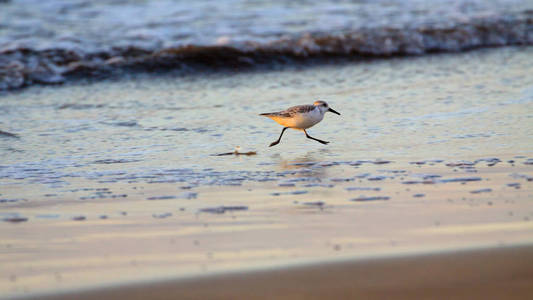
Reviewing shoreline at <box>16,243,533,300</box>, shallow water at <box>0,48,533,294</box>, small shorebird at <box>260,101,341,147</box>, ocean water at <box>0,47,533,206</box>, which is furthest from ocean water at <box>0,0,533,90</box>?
shoreline at <box>16,243,533,300</box>

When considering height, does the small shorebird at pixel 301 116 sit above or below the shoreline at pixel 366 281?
above

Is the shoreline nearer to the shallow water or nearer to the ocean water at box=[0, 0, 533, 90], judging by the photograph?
the shallow water

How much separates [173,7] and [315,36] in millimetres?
4355

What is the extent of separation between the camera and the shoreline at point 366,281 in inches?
118

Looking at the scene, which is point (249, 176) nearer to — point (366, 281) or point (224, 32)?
point (366, 281)

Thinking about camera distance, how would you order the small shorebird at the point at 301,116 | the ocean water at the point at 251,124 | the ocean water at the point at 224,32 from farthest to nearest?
1. the ocean water at the point at 224,32
2. the small shorebird at the point at 301,116
3. the ocean water at the point at 251,124

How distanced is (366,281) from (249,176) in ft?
7.08

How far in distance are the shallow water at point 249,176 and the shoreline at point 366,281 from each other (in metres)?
0.13

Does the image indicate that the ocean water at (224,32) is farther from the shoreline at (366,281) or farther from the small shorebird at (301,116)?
the shoreline at (366,281)

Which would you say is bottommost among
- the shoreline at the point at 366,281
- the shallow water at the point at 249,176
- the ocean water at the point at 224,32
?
the shoreline at the point at 366,281

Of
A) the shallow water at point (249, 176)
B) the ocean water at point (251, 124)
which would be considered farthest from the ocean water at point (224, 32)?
the shallow water at point (249, 176)

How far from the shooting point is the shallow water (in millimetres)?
3561

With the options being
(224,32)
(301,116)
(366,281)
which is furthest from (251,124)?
(224,32)

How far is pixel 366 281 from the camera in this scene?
10.2 feet
